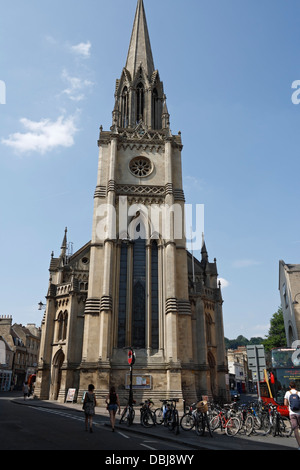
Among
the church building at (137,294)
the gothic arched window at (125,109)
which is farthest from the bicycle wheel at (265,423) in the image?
the gothic arched window at (125,109)

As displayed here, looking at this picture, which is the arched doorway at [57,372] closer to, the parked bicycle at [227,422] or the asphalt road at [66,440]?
the asphalt road at [66,440]

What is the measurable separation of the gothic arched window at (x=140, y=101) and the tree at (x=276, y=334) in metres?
33.0

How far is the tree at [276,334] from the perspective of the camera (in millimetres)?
49250

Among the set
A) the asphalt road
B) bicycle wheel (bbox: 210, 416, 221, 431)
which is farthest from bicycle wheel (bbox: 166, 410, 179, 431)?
bicycle wheel (bbox: 210, 416, 221, 431)

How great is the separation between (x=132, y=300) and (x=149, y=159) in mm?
13151

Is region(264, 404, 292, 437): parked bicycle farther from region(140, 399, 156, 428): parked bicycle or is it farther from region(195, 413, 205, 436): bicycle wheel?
region(140, 399, 156, 428): parked bicycle

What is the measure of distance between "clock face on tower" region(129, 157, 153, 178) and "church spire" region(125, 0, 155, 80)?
37.3ft

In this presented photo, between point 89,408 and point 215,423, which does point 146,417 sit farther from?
point 89,408

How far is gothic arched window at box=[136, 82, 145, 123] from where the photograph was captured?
126 ft

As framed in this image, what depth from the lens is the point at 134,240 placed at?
3088cm

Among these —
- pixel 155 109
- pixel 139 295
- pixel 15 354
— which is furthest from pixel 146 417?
pixel 15 354

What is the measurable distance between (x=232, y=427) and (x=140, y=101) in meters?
33.7

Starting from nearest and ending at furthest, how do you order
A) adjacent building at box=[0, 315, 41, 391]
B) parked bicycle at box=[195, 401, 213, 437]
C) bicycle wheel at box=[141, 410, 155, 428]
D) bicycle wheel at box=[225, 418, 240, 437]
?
parked bicycle at box=[195, 401, 213, 437] → bicycle wheel at box=[225, 418, 240, 437] → bicycle wheel at box=[141, 410, 155, 428] → adjacent building at box=[0, 315, 41, 391]

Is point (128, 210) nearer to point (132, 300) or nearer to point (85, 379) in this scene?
point (132, 300)
